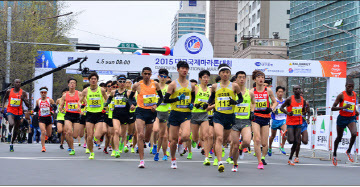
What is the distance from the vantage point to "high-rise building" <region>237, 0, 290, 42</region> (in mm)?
105562

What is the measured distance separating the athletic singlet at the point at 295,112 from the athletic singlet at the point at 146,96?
3.94m

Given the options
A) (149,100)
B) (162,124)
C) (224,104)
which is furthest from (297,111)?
(149,100)

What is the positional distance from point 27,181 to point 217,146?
3.99 meters

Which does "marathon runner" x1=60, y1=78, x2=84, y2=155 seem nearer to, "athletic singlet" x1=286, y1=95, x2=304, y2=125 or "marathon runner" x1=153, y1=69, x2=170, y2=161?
"marathon runner" x1=153, y1=69, x2=170, y2=161

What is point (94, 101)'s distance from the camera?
1446cm

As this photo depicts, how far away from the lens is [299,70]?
3266 cm

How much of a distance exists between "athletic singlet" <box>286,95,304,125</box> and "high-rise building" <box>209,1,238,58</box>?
151 meters

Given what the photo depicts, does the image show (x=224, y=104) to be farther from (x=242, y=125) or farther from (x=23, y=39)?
(x=23, y=39)

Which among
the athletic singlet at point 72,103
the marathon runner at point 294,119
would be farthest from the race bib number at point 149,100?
the athletic singlet at point 72,103

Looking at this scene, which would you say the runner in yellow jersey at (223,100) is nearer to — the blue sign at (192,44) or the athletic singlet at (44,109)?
the athletic singlet at (44,109)

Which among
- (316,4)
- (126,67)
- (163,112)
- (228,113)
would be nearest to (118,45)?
(126,67)

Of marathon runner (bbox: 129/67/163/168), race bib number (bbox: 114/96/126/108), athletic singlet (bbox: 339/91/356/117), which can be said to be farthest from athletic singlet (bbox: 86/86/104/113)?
athletic singlet (bbox: 339/91/356/117)

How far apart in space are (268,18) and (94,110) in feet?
309

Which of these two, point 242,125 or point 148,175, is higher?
point 242,125
